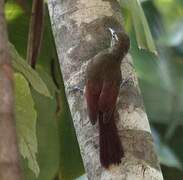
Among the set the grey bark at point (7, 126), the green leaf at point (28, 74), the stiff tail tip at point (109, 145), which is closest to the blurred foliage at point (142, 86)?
the green leaf at point (28, 74)

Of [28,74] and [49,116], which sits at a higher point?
[28,74]

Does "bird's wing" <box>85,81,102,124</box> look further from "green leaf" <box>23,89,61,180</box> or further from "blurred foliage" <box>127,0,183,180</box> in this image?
"blurred foliage" <box>127,0,183,180</box>

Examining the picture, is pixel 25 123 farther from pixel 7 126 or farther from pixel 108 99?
pixel 7 126

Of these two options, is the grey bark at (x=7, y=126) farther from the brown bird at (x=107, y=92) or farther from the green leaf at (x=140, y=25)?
the green leaf at (x=140, y=25)

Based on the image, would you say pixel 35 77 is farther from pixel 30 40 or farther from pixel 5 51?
pixel 5 51

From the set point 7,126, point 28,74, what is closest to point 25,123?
point 28,74

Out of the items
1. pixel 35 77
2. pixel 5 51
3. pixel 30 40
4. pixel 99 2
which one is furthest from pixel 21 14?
pixel 5 51
